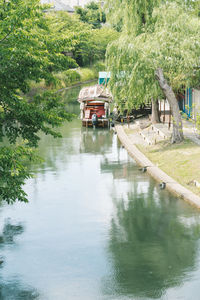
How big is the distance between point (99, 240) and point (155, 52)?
13553mm

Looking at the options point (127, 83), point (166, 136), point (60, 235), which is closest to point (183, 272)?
point (60, 235)

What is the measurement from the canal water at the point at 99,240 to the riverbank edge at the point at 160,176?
39 cm

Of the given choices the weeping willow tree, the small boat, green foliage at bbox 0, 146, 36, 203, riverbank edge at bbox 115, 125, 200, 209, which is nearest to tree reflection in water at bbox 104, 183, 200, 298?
riverbank edge at bbox 115, 125, 200, 209

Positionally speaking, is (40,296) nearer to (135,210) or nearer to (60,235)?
(60,235)

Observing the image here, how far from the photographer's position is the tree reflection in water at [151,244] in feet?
37.7

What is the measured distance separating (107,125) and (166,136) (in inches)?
517

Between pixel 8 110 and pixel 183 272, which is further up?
pixel 8 110

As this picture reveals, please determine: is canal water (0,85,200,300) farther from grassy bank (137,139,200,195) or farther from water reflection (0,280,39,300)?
grassy bank (137,139,200,195)

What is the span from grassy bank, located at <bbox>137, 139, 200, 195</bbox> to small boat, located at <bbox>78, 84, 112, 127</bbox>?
12600mm

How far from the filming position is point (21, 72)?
12281 millimetres

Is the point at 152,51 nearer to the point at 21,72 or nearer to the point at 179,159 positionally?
the point at 179,159

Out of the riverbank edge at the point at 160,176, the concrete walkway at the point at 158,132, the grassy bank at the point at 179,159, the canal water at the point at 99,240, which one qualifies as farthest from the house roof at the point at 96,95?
the canal water at the point at 99,240

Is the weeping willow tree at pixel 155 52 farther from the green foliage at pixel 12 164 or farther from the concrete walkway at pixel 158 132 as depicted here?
the green foliage at pixel 12 164

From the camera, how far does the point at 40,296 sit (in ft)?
35.9
